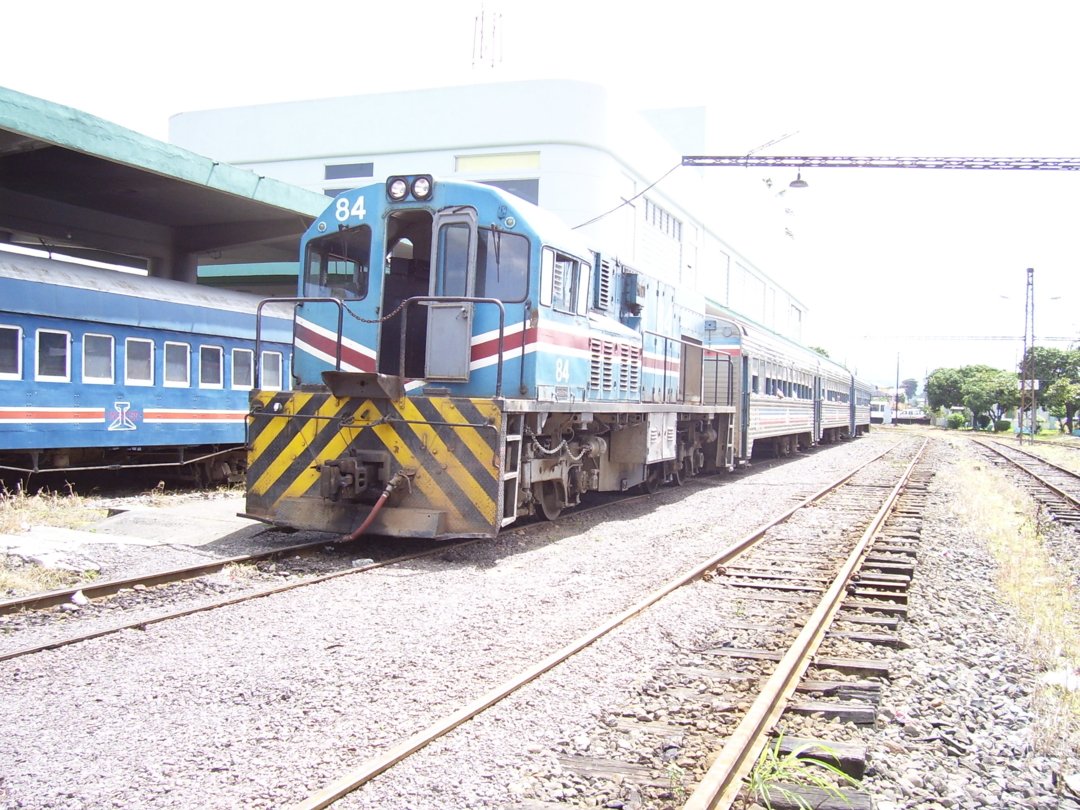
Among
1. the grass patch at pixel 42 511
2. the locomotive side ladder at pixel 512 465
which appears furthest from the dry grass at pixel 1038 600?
the grass patch at pixel 42 511

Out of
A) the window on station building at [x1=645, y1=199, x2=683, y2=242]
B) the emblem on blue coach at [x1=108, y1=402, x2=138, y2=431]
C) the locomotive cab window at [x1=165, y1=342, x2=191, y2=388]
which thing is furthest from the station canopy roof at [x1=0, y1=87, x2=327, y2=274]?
the window on station building at [x1=645, y1=199, x2=683, y2=242]

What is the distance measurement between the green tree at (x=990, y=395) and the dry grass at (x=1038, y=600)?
53.8 meters

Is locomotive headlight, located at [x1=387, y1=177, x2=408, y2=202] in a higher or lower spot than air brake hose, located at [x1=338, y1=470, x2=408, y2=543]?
higher

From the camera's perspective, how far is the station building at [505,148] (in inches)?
1179

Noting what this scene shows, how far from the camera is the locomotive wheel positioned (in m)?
9.09

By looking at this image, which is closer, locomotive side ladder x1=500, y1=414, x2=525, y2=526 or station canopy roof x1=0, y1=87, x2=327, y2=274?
locomotive side ladder x1=500, y1=414, x2=525, y2=526

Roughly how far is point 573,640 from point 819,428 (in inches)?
916

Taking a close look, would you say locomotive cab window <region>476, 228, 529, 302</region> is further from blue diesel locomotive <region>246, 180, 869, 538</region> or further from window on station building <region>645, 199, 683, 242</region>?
window on station building <region>645, 199, 683, 242</region>

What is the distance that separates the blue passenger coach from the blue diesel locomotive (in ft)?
5.31

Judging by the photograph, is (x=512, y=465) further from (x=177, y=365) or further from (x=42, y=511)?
(x=177, y=365)

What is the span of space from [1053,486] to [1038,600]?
11.7 meters

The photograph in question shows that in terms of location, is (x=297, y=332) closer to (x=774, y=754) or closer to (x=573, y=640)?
(x=573, y=640)

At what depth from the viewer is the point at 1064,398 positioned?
52.9 meters

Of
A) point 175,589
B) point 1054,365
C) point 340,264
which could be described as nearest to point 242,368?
point 340,264
